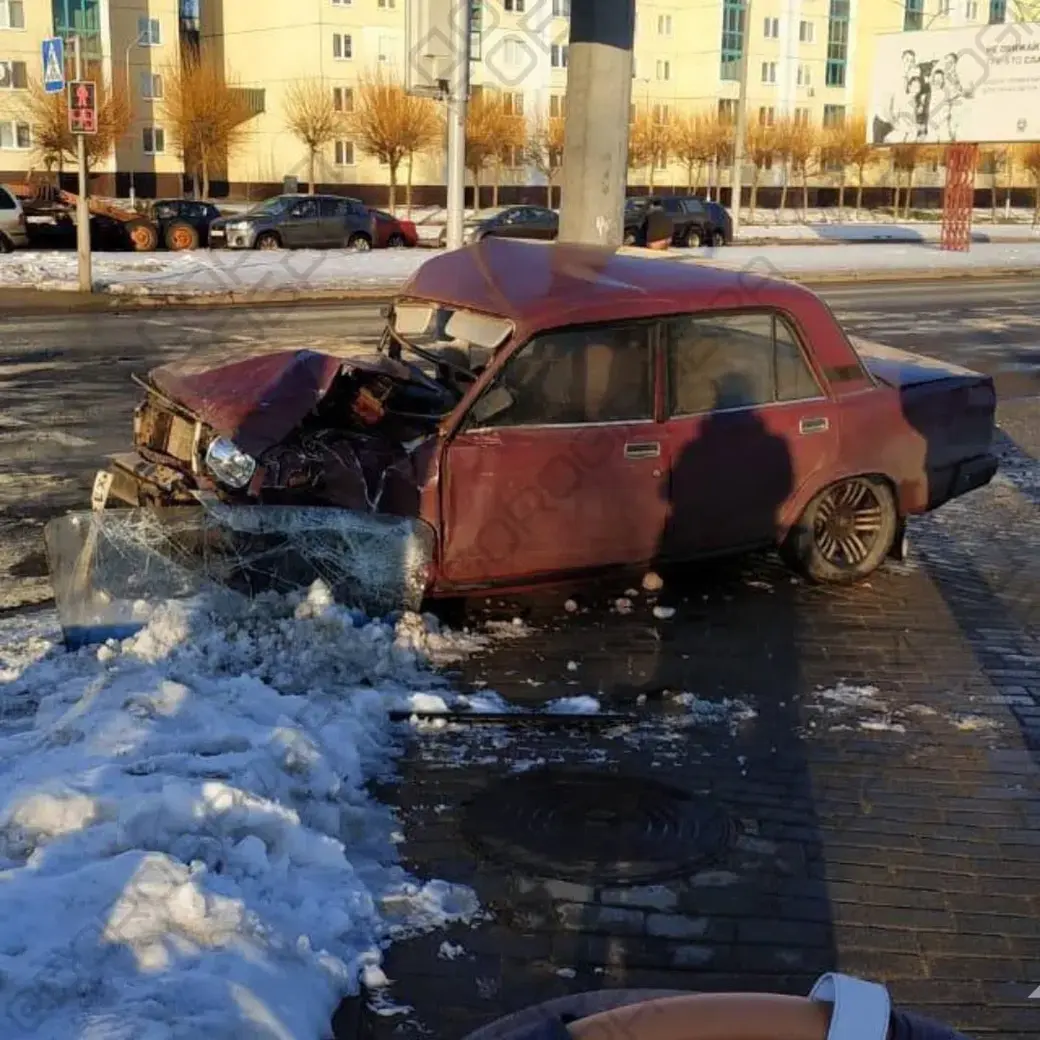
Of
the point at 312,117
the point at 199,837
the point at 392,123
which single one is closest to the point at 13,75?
the point at 312,117

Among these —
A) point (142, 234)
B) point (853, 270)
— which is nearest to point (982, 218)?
point (853, 270)

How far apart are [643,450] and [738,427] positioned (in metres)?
0.61

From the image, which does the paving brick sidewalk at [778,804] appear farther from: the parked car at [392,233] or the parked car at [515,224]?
the parked car at [392,233]

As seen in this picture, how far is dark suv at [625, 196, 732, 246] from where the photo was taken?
4240cm

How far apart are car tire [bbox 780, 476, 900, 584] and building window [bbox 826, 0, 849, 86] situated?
8360 centimetres

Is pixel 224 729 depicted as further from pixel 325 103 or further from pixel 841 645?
pixel 325 103

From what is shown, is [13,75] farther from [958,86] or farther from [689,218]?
[958,86]

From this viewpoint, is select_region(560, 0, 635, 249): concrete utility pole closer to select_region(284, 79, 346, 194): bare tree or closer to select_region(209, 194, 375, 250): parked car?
select_region(209, 194, 375, 250): parked car

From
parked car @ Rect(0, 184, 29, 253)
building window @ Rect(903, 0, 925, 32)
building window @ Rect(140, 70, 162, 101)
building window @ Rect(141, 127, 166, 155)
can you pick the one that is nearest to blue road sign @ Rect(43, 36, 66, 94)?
parked car @ Rect(0, 184, 29, 253)

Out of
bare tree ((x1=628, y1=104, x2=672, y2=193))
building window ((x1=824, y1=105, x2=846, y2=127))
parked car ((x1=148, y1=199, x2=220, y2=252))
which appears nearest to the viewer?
parked car ((x1=148, y1=199, x2=220, y2=252))

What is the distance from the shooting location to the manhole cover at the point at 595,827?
429 cm

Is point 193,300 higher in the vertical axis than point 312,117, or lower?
lower

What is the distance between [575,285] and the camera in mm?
6586

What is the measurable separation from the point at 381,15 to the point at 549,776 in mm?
65725
